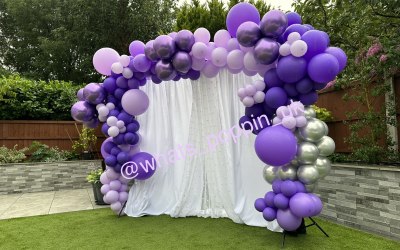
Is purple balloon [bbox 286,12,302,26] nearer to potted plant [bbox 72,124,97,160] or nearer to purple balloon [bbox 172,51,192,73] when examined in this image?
purple balloon [bbox 172,51,192,73]

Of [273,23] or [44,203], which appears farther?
[44,203]

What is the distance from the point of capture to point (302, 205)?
271 centimetres

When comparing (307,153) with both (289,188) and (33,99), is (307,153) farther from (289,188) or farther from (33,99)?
(33,99)

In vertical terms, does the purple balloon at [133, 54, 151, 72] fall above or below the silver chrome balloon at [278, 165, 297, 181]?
above

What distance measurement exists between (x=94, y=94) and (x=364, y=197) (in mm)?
3324

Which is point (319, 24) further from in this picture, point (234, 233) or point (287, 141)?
point (234, 233)

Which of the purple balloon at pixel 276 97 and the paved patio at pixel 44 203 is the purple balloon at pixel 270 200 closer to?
the purple balloon at pixel 276 97

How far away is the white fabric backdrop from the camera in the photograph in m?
3.87

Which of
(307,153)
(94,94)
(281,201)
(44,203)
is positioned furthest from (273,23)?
(44,203)

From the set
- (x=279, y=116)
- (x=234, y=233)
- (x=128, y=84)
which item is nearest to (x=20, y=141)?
(x=128, y=84)

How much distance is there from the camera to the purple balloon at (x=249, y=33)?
9.24 ft

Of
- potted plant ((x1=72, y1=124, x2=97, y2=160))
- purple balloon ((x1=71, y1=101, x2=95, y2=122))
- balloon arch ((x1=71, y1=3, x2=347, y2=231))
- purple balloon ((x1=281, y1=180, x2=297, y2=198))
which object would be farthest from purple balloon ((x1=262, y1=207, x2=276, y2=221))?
potted plant ((x1=72, y1=124, x2=97, y2=160))

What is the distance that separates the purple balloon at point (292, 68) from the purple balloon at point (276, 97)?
0.43ft

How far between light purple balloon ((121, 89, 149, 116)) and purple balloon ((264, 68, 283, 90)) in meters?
1.69
